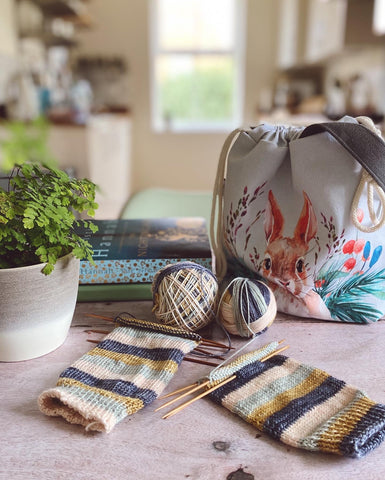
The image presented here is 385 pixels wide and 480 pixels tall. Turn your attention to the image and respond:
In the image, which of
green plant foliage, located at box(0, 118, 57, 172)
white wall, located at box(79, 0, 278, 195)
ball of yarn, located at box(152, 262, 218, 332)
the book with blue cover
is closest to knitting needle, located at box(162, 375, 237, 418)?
ball of yarn, located at box(152, 262, 218, 332)

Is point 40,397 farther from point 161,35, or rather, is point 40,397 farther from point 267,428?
point 161,35

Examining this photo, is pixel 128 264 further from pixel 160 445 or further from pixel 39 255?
pixel 160 445

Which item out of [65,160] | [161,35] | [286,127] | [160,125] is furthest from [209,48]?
[286,127]

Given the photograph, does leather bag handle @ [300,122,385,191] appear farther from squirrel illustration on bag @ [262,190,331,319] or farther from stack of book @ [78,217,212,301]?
stack of book @ [78,217,212,301]

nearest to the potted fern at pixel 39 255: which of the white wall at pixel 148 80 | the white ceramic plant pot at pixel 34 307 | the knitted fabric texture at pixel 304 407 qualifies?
the white ceramic plant pot at pixel 34 307

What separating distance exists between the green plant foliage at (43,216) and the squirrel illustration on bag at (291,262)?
0.26 meters

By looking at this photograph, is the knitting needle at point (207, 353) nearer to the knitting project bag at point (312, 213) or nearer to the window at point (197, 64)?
the knitting project bag at point (312, 213)

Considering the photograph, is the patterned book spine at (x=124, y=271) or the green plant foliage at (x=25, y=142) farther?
the green plant foliage at (x=25, y=142)

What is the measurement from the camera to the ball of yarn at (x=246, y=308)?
0.58 meters

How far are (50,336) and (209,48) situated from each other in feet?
13.5

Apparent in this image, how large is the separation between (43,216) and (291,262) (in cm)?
34

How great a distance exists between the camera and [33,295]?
51cm

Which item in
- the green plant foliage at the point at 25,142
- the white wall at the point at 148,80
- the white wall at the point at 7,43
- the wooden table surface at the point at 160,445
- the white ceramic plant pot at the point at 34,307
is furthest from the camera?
the white wall at the point at 148,80

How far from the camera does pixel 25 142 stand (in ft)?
8.97
